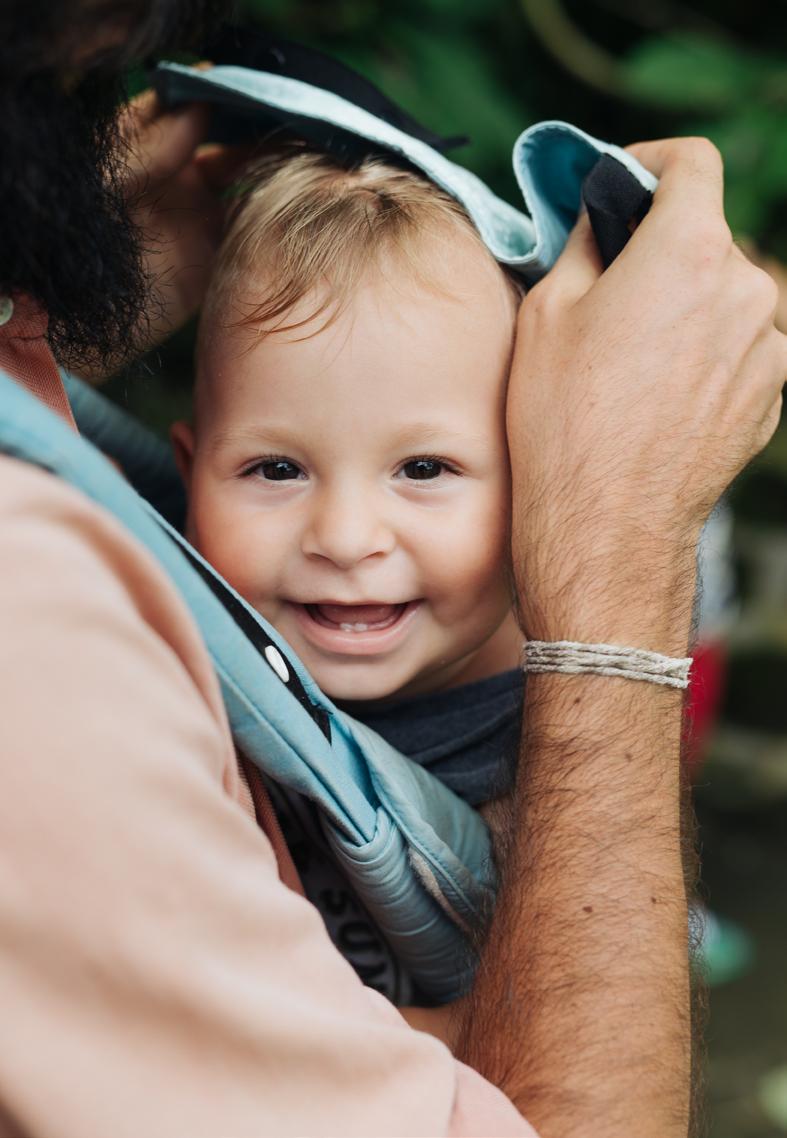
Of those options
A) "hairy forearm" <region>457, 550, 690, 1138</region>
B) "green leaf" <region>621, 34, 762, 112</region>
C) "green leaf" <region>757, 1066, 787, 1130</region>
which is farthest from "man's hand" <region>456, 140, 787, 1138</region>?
"green leaf" <region>757, 1066, 787, 1130</region>

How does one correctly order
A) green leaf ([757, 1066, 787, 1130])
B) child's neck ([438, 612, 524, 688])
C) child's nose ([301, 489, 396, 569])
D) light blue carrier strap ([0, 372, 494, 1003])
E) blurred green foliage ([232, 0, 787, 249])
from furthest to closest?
green leaf ([757, 1066, 787, 1130])
blurred green foliage ([232, 0, 787, 249])
child's neck ([438, 612, 524, 688])
child's nose ([301, 489, 396, 569])
light blue carrier strap ([0, 372, 494, 1003])

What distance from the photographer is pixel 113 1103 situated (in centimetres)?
87

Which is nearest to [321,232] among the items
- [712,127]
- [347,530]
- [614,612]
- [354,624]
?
[347,530]

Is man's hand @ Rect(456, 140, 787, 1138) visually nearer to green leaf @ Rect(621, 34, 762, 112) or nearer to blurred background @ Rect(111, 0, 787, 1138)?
blurred background @ Rect(111, 0, 787, 1138)

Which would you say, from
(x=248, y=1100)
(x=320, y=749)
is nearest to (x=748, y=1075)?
(x=320, y=749)

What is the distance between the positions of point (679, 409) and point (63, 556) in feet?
2.87

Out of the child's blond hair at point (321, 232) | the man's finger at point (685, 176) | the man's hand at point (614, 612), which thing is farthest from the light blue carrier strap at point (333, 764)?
the man's finger at point (685, 176)

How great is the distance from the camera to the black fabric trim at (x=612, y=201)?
1565 mm

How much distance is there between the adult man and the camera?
0.86m

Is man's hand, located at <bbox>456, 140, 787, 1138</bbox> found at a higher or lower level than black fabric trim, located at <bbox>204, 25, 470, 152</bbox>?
lower

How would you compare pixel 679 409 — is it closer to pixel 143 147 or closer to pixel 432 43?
pixel 143 147

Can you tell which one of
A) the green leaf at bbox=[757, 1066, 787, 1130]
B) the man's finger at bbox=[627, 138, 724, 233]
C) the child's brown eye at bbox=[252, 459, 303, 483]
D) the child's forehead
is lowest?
the green leaf at bbox=[757, 1066, 787, 1130]

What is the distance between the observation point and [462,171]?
175 centimetres

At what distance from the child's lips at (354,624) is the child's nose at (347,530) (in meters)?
0.09
